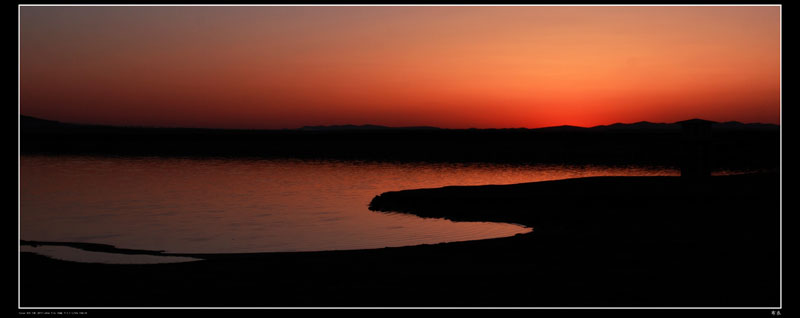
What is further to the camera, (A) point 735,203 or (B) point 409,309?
(A) point 735,203

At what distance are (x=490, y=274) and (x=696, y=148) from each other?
22.5 metres

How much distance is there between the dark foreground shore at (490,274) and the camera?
11766mm

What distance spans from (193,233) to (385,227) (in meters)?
7.17

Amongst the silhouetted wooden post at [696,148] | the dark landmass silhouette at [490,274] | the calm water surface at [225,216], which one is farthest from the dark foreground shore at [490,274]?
the silhouetted wooden post at [696,148]

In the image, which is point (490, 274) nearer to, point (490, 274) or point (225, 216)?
point (490, 274)

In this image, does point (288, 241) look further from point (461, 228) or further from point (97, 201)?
Result: point (97, 201)

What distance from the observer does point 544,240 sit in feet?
57.4

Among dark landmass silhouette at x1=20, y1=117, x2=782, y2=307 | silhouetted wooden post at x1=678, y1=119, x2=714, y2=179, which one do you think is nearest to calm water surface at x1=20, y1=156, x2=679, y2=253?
dark landmass silhouette at x1=20, y1=117, x2=782, y2=307

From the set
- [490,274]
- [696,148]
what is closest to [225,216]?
[490,274]

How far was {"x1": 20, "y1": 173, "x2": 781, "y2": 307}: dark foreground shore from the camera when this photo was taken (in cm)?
1177

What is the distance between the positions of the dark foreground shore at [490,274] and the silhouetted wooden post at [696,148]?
10141 mm

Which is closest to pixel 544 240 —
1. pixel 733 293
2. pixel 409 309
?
pixel 733 293

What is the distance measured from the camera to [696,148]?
105 ft
